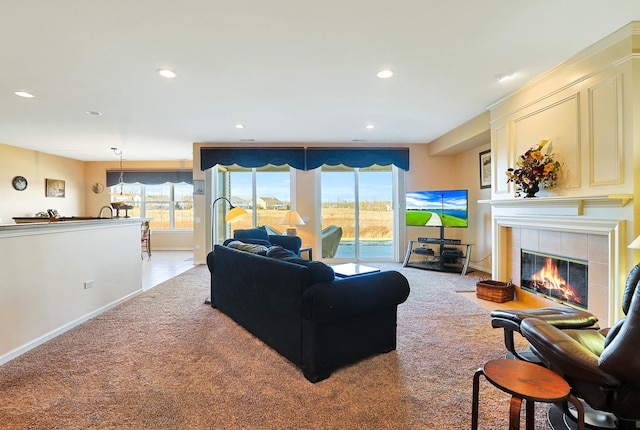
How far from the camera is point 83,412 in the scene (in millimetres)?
1763

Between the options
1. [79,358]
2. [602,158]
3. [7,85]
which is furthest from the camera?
[7,85]

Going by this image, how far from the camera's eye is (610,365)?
→ 1.30 m

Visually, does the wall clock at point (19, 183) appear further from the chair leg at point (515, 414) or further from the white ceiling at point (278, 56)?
the chair leg at point (515, 414)

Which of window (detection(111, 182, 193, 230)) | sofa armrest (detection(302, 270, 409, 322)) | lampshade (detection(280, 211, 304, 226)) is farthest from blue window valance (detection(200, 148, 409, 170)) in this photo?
sofa armrest (detection(302, 270, 409, 322))

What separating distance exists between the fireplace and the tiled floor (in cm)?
533

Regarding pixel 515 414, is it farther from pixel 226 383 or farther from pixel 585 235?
pixel 585 235

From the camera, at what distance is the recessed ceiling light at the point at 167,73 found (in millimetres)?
3028

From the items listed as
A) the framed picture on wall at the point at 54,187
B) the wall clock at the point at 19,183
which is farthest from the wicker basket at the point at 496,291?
the framed picture on wall at the point at 54,187

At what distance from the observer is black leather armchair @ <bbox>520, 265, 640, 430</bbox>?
1.27 metres

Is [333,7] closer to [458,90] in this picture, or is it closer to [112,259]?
[458,90]

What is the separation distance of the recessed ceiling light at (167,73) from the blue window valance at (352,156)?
343 centimetres

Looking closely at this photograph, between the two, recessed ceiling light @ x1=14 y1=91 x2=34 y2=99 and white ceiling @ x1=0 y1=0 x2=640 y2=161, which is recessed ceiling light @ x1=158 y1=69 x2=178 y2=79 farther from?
recessed ceiling light @ x1=14 y1=91 x2=34 y2=99

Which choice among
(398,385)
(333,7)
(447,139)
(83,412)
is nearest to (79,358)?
(83,412)

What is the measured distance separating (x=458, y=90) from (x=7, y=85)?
17.2 feet
